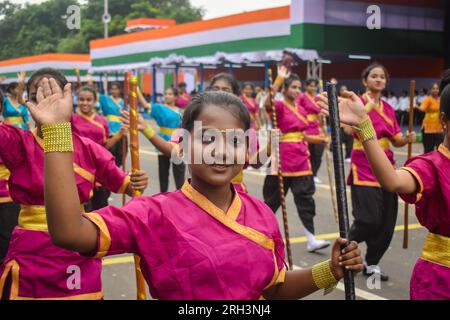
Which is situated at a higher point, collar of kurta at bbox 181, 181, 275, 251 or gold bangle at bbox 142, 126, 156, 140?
gold bangle at bbox 142, 126, 156, 140

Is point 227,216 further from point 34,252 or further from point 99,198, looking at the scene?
point 99,198

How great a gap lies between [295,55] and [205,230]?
16568 millimetres

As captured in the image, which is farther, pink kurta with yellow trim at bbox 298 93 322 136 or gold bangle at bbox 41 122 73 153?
pink kurta with yellow trim at bbox 298 93 322 136

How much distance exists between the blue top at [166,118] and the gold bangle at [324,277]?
7.12 meters

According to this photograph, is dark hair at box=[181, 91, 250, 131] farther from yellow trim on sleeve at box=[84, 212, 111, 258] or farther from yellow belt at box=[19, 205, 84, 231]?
yellow belt at box=[19, 205, 84, 231]

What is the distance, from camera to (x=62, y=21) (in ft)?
25.0

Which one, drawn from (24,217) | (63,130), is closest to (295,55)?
(24,217)

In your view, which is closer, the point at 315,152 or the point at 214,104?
the point at 214,104

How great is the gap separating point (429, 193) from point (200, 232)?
3.99 ft

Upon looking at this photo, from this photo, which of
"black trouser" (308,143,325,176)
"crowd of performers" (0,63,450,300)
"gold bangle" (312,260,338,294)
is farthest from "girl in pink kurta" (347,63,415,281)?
"black trouser" (308,143,325,176)

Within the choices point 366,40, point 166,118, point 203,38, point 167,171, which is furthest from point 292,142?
point 203,38

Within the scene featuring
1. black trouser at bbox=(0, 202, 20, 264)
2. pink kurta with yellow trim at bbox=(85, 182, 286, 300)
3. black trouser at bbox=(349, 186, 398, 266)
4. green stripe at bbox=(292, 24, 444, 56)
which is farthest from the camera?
green stripe at bbox=(292, 24, 444, 56)

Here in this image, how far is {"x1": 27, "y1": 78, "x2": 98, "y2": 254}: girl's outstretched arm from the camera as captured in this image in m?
1.77

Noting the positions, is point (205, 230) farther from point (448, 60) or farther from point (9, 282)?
point (448, 60)
